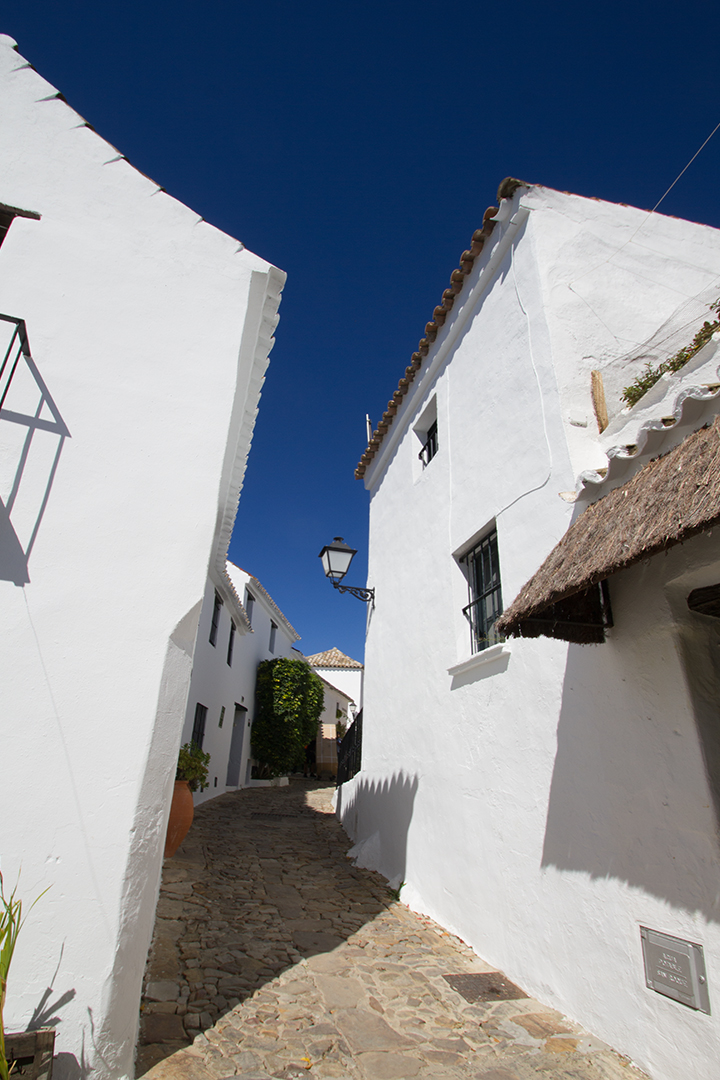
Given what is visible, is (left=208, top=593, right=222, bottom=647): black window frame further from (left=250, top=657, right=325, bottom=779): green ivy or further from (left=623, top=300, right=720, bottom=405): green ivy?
(left=623, top=300, right=720, bottom=405): green ivy

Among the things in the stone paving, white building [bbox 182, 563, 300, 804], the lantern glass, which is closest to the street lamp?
the lantern glass

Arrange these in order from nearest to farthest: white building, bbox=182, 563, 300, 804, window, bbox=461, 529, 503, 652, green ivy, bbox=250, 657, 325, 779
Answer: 1. window, bbox=461, 529, 503, 652
2. white building, bbox=182, 563, 300, 804
3. green ivy, bbox=250, 657, 325, 779

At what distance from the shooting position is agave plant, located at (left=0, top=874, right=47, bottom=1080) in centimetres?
245

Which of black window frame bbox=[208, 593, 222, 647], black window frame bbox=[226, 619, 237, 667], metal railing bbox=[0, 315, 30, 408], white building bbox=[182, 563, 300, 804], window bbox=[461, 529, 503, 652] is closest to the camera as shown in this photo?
metal railing bbox=[0, 315, 30, 408]

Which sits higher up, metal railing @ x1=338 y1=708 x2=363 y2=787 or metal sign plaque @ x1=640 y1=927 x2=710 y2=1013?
metal railing @ x1=338 y1=708 x2=363 y2=787

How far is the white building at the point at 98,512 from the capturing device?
3125mm

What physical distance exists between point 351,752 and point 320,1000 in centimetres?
723

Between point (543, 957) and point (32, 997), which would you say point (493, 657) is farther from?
point (32, 997)

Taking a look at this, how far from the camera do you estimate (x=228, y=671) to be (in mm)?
15617

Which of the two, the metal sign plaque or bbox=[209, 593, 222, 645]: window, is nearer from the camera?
the metal sign plaque

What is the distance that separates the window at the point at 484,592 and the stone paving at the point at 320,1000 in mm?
2777

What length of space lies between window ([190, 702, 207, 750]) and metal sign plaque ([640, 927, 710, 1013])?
407 inches

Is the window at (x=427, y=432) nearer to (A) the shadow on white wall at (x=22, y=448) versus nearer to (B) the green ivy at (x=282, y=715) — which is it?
(A) the shadow on white wall at (x=22, y=448)

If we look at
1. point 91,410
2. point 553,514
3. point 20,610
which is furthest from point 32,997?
point 553,514
